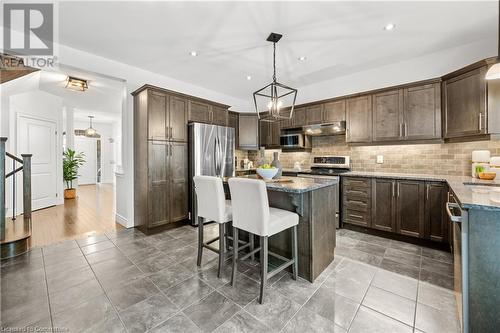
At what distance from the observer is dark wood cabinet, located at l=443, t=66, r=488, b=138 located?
255 cm

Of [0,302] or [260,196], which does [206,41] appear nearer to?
[260,196]

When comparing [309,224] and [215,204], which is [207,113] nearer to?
[215,204]

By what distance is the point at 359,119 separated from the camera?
3725mm

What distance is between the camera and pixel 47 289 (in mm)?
1944

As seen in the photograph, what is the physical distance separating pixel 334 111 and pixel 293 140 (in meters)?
0.98

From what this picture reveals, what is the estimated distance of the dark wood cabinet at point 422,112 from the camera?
10.0 feet

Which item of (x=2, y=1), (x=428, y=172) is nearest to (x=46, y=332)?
(x=2, y=1)

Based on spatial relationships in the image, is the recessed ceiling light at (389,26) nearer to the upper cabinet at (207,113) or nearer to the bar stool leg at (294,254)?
the bar stool leg at (294,254)

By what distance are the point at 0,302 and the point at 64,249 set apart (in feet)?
3.57

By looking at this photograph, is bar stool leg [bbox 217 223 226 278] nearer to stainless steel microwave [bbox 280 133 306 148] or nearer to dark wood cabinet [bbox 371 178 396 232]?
dark wood cabinet [bbox 371 178 396 232]

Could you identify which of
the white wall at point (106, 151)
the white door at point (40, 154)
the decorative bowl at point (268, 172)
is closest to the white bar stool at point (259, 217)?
the decorative bowl at point (268, 172)

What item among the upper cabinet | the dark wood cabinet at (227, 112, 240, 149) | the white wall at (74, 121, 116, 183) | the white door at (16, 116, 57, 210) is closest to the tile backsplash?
the dark wood cabinet at (227, 112, 240, 149)

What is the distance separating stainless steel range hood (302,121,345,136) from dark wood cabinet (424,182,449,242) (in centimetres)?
161

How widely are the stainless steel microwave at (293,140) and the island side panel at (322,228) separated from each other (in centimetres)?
215
